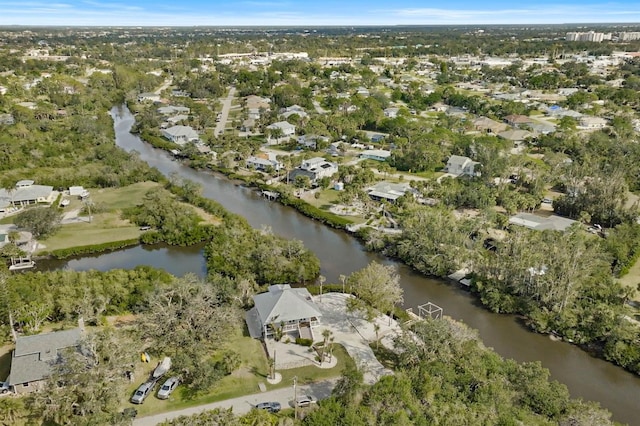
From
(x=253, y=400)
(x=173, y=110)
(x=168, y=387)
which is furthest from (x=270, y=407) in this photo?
(x=173, y=110)

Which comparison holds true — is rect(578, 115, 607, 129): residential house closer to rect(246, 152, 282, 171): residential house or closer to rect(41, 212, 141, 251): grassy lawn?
rect(246, 152, 282, 171): residential house

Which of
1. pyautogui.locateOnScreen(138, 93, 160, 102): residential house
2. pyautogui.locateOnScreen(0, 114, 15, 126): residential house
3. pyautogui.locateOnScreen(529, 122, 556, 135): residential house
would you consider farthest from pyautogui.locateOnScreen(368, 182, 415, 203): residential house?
pyautogui.locateOnScreen(138, 93, 160, 102): residential house

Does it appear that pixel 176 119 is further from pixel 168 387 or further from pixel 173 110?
pixel 168 387

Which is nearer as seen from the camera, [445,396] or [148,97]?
[445,396]

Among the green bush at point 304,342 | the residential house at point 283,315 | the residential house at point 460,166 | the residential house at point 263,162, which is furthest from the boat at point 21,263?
the residential house at point 460,166

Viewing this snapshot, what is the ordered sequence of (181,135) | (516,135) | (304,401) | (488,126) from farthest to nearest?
(488,126) < (181,135) < (516,135) < (304,401)

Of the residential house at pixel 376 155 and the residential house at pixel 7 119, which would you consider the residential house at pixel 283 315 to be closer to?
the residential house at pixel 376 155

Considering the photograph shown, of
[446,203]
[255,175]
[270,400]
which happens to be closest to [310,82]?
[255,175]
